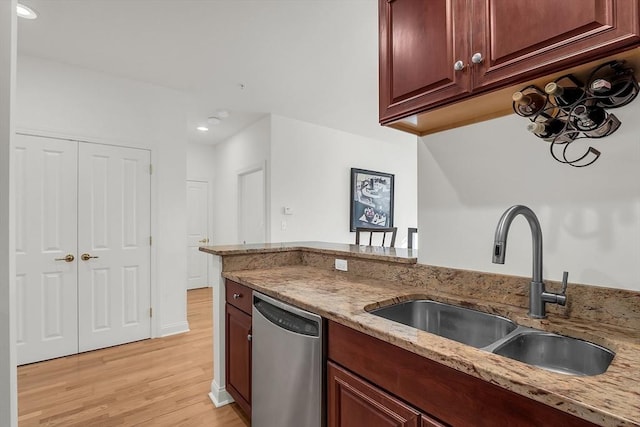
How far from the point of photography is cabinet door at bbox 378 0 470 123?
3.62ft

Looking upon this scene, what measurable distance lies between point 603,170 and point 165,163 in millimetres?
3509

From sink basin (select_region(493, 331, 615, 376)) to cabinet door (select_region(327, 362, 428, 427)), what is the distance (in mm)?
345

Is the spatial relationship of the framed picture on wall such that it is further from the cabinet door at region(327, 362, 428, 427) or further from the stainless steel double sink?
the cabinet door at region(327, 362, 428, 427)

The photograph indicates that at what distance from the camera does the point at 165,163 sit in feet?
11.0

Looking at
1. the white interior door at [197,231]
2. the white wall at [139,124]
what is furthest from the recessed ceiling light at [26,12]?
the white interior door at [197,231]

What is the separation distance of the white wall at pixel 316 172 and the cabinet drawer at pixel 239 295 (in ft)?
6.74

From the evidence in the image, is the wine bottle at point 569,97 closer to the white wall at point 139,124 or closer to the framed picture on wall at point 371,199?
the white wall at point 139,124

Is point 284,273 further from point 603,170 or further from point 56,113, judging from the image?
point 56,113

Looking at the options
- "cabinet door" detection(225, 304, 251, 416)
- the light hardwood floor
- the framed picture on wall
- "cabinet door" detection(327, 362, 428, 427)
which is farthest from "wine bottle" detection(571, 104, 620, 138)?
the framed picture on wall

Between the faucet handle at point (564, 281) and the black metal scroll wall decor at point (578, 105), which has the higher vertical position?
the black metal scroll wall decor at point (578, 105)

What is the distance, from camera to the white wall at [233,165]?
4.25 metres

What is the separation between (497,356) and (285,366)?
0.91m

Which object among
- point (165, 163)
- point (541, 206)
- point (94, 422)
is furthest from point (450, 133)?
point (165, 163)

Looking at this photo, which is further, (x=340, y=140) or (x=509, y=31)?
(x=340, y=140)
